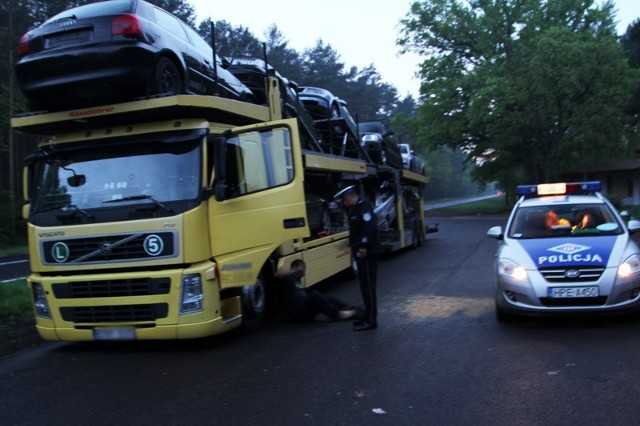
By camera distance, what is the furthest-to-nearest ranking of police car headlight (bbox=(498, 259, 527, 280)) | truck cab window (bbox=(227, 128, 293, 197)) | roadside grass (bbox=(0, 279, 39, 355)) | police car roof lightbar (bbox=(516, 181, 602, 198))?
police car roof lightbar (bbox=(516, 181, 602, 198)) < roadside grass (bbox=(0, 279, 39, 355)) < truck cab window (bbox=(227, 128, 293, 197)) < police car headlight (bbox=(498, 259, 527, 280))

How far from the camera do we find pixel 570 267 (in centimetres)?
635

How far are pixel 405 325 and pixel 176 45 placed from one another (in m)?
4.43

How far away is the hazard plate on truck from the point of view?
6.12m

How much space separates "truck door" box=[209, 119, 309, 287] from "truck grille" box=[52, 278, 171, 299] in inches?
26.6

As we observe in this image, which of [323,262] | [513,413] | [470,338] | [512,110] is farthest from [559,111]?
[513,413]

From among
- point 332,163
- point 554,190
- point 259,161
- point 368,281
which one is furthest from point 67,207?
point 554,190

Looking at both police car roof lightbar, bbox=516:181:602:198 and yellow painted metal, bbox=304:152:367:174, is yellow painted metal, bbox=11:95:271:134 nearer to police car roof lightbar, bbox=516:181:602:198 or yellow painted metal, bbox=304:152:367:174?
yellow painted metal, bbox=304:152:367:174

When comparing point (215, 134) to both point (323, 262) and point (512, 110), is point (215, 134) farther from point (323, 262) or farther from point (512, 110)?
point (512, 110)

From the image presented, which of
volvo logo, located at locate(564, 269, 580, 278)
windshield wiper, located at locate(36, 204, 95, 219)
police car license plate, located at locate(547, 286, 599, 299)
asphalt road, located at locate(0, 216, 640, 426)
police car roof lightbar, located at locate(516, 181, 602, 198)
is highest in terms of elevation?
windshield wiper, located at locate(36, 204, 95, 219)

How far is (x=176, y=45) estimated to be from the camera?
693 cm

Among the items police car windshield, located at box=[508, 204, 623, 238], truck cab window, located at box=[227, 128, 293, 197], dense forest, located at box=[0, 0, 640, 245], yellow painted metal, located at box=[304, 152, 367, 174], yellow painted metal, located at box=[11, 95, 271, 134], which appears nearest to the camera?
yellow painted metal, located at box=[11, 95, 271, 134]

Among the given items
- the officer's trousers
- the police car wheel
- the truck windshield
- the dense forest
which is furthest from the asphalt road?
the dense forest

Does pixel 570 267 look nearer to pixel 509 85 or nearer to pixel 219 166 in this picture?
pixel 219 166

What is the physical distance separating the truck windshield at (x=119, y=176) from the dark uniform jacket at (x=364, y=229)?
77.7 inches
